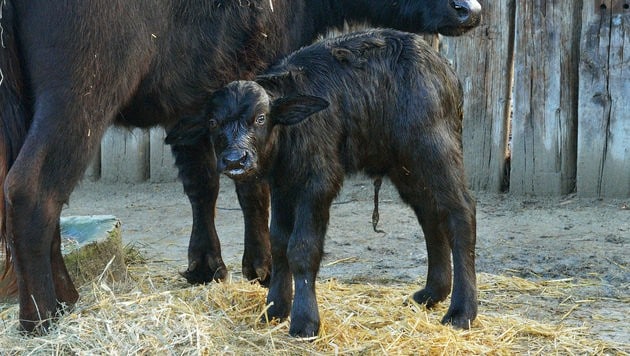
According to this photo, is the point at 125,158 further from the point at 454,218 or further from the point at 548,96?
the point at 454,218

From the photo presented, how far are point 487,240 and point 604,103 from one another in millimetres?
1525

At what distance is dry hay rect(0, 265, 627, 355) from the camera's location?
459 centimetres

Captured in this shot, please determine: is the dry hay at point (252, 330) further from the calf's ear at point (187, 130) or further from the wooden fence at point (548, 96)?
the wooden fence at point (548, 96)

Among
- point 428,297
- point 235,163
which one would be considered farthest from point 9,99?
point 428,297

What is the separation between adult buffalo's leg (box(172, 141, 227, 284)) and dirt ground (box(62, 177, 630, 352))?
417 mm

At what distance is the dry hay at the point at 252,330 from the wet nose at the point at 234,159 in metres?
0.72

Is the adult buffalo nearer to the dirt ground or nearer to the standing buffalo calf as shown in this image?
the standing buffalo calf

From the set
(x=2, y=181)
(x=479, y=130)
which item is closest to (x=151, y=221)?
(x=479, y=130)

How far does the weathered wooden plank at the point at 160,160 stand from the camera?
30.3ft

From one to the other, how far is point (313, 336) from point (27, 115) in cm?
165

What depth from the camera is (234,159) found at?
4.57 m

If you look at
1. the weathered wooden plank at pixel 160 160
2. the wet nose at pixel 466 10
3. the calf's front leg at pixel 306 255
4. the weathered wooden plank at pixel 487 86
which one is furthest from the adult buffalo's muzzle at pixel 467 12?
the weathered wooden plank at pixel 160 160

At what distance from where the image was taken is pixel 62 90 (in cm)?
469

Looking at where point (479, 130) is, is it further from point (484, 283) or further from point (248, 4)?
point (248, 4)
